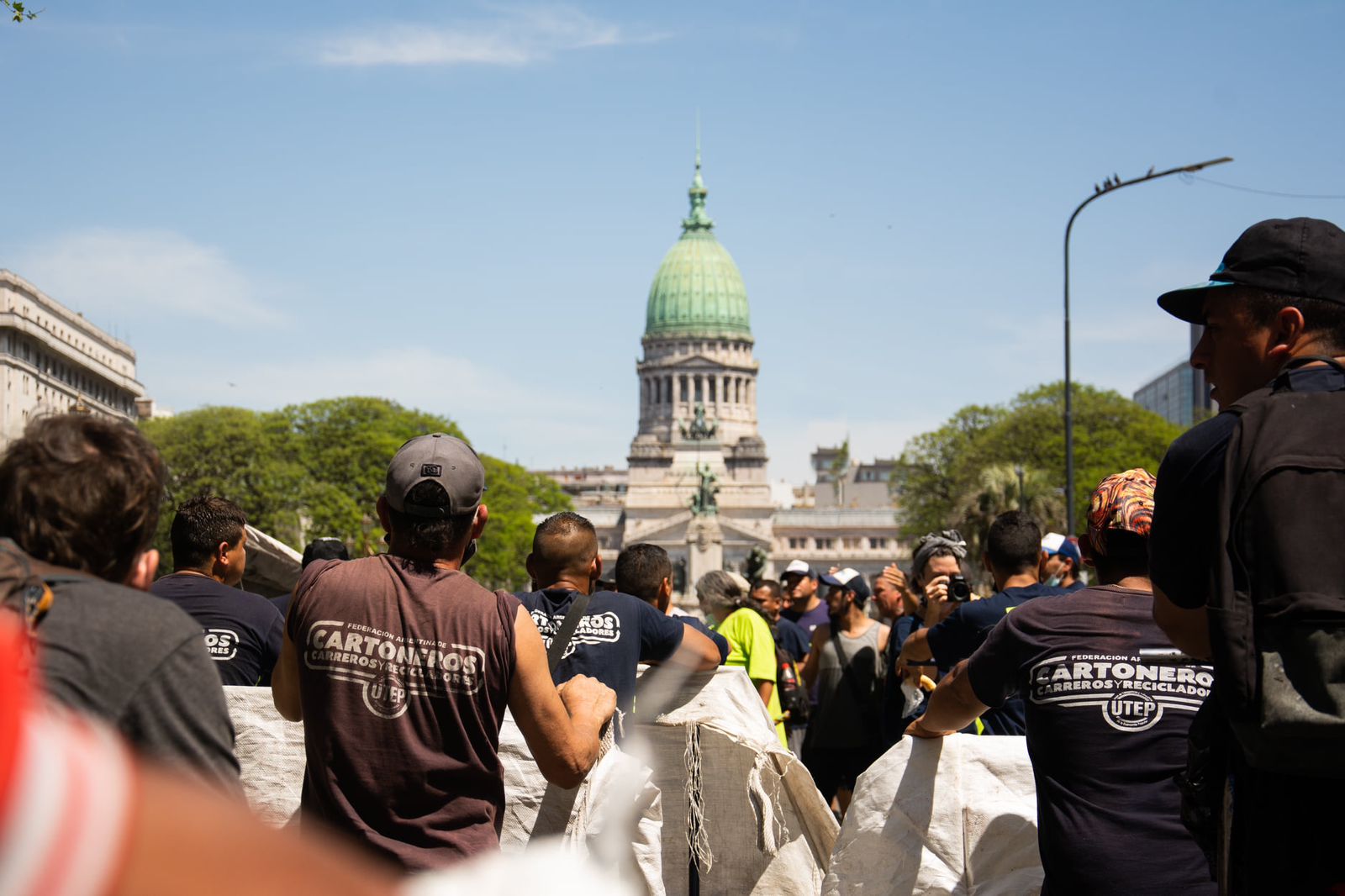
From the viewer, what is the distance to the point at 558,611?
6062 millimetres

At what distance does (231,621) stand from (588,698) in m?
2.25

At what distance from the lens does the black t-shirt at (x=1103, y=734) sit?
426 cm

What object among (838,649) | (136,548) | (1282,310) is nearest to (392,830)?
(136,548)

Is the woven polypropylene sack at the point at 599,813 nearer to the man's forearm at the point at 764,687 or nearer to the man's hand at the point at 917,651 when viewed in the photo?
the man's hand at the point at 917,651

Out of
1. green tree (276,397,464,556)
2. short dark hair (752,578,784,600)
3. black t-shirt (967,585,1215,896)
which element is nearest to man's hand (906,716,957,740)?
black t-shirt (967,585,1215,896)

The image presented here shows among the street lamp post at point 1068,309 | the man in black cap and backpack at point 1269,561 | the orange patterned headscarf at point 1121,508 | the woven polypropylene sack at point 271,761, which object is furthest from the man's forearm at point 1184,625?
the street lamp post at point 1068,309

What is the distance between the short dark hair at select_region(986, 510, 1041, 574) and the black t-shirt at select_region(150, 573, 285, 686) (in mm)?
3109

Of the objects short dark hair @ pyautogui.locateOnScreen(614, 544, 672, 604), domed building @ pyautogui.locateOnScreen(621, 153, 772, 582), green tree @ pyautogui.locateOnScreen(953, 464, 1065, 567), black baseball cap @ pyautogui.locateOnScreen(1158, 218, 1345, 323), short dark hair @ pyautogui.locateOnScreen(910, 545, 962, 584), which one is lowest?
short dark hair @ pyautogui.locateOnScreen(614, 544, 672, 604)

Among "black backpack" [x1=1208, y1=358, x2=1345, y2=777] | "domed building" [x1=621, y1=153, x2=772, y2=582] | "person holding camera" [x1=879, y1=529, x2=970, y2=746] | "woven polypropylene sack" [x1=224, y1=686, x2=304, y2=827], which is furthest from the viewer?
"domed building" [x1=621, y1=153, x2=772, y2=582]

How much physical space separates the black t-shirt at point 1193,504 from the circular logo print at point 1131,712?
3.41 feet

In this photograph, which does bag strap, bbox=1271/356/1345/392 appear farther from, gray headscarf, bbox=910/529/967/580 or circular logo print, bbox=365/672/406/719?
gray headscarf, bbox=910/529/967/580

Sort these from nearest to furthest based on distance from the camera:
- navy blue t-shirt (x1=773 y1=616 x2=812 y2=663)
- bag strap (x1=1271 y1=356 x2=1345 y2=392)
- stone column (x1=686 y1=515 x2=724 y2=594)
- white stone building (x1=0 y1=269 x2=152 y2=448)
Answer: bag strap (x1=1271 y1=356 x2=1345 y2=392)
navy blue t-shirt (x1=773 y1=616 x2=812 y2=663)
white stone building (x1=0 y1=269 x2=152 y2=448)
stone column (x1=686 y1=515 x2=724 y2=594)

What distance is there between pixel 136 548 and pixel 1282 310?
253 cm

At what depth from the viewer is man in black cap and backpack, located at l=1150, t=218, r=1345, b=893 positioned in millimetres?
2957
